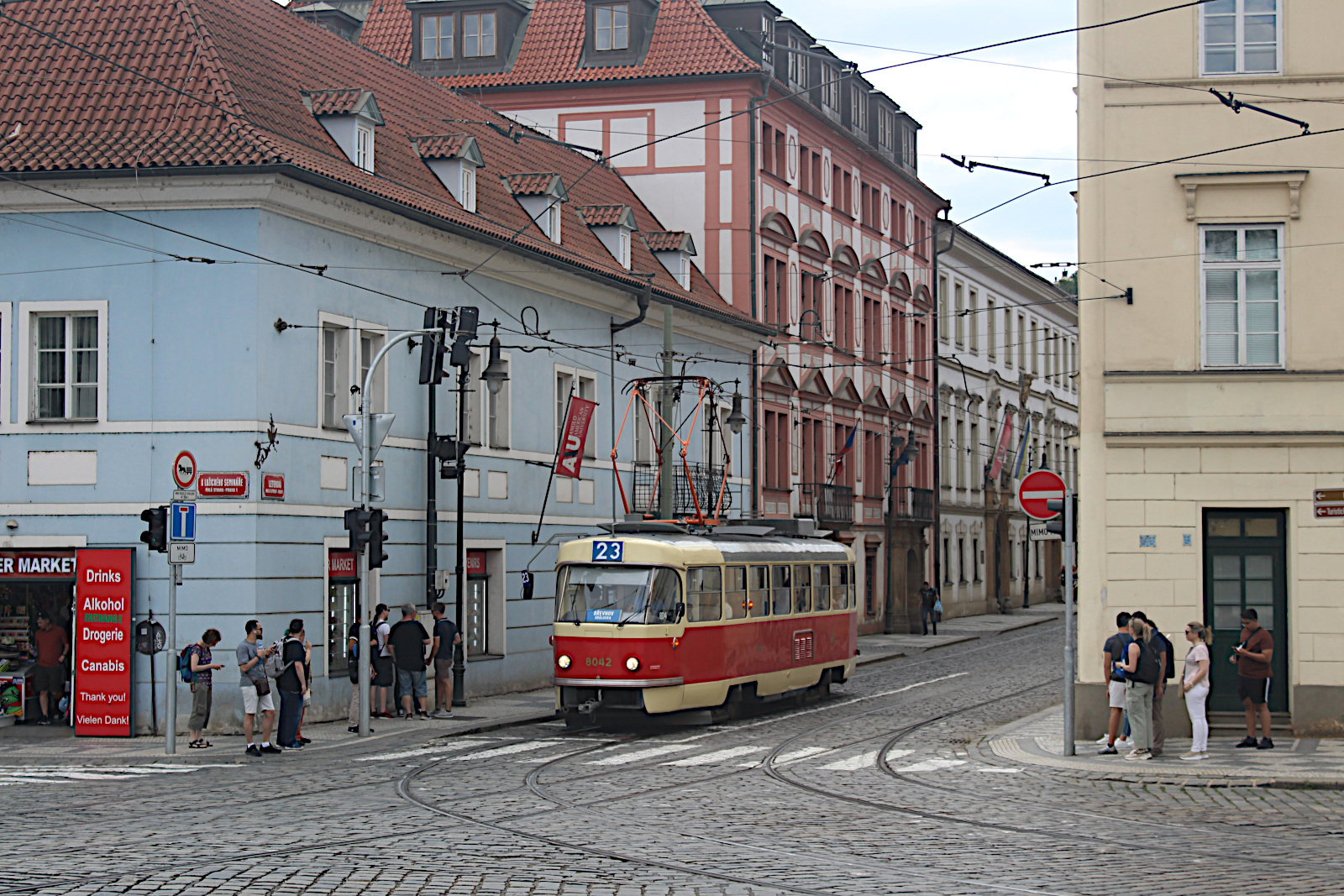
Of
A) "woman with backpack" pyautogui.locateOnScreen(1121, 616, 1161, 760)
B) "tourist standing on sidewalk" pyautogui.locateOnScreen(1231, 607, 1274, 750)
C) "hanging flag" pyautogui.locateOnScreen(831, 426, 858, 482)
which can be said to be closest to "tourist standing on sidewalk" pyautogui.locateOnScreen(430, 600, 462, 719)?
"woman with backpack" pyautogui.locateOnScreen(1121, 616, 1161, 760)

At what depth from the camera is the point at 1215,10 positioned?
22188mm

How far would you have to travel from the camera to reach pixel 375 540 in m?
23.8

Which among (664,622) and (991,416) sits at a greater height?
(991,416)

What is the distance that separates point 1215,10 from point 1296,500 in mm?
6314

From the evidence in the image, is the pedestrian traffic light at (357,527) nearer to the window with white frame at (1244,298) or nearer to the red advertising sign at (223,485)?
the red advertising sign at (223,485)

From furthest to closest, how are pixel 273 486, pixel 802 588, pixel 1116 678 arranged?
pixel 802 588, pixel 273 486, pixel 1116 678

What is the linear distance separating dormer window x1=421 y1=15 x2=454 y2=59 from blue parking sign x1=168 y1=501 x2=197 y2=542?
28.9m

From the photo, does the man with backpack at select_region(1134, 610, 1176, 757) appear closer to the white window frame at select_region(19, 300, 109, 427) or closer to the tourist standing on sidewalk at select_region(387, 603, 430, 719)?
the tourist standing on sidewalk at select_region(387, 603, 430, 719)

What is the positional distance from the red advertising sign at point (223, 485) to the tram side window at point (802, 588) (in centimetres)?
899

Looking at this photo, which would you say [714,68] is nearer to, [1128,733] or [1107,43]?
[1107,43]

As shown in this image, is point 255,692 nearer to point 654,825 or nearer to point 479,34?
point 654,825

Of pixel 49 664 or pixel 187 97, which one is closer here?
Answer: pixel 49 664

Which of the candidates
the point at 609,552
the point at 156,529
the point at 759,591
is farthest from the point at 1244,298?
the point at 156,529

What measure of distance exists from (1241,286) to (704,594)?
8.25 metres
